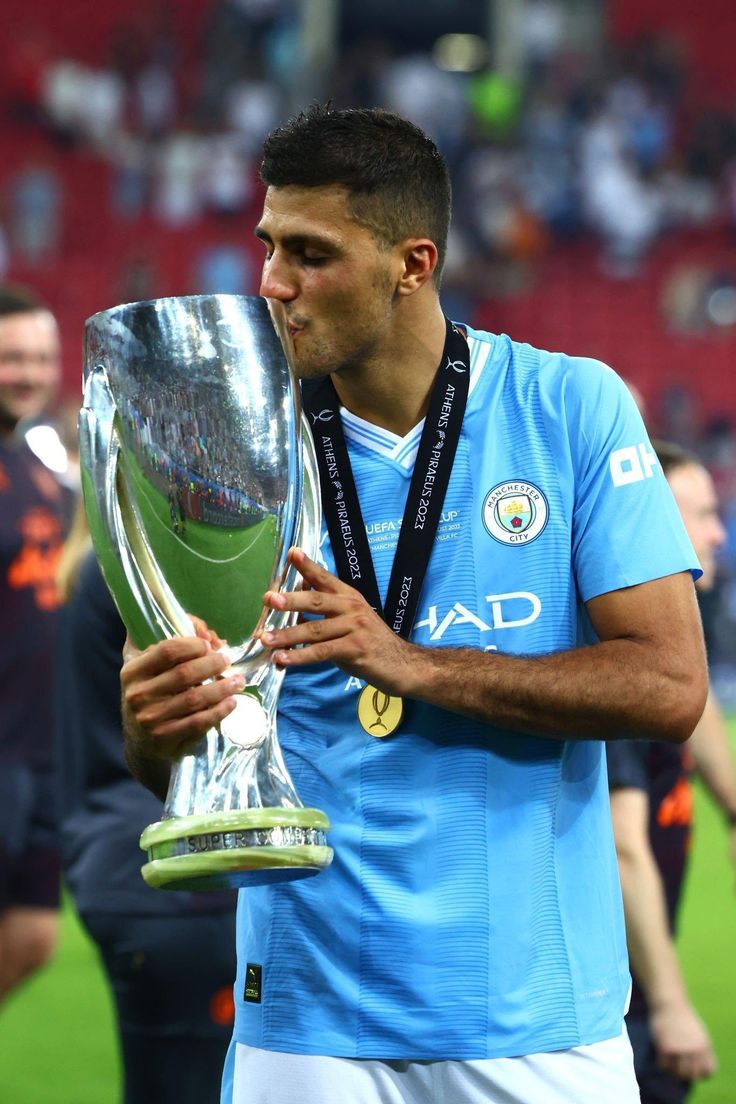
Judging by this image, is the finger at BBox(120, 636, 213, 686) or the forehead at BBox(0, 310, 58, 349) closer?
the finger at BBox(120, 636, 213, 686)

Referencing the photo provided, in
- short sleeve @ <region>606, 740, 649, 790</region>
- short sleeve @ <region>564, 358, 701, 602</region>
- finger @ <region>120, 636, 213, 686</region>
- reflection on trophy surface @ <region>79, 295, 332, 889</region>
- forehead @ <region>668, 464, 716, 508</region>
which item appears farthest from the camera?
forehead @ <region>668, 464, 716, 508</region>

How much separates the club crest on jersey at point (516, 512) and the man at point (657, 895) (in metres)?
1.13

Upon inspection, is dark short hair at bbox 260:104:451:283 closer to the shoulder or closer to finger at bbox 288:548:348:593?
the shoulder

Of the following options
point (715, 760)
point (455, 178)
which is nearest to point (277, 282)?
point (715, 760)

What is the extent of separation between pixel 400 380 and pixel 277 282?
24 centimetres

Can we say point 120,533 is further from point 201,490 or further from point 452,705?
point 452,705

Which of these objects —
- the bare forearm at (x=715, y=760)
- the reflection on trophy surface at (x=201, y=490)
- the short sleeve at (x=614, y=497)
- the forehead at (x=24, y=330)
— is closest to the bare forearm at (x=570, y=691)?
the short sleeve at (x=614, y=497)

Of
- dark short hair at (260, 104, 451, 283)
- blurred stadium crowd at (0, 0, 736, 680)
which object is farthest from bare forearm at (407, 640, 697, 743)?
blurred stadium crowd at (0, 0, 736, 680)

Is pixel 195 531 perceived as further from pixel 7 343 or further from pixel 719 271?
pixel 719 271

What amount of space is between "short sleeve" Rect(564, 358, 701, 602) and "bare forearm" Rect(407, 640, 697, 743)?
12 centimetres

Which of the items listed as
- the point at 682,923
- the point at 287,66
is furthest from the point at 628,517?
the point at 287,66

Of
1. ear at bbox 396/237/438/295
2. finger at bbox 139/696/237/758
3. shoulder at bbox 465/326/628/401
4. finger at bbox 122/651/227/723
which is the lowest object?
finger at bbox 139/696/237/758

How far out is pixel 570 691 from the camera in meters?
1.93

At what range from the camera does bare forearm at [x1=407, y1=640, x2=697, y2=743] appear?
75.5 inches
